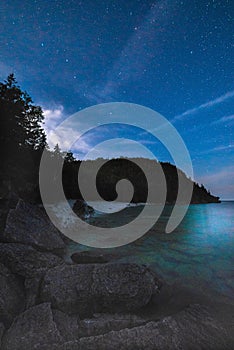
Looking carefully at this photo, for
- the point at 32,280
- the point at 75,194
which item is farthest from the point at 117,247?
the point at 75,194

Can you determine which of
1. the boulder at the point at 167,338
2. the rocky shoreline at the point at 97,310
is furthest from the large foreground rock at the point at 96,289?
the boulder at the point at 167,338

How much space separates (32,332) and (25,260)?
3.10 metres

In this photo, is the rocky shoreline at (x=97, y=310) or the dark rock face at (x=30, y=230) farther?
the dark rock face at (x=30, y=230)

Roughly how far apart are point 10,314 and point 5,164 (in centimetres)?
1732

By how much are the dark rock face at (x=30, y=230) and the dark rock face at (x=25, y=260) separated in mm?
2137

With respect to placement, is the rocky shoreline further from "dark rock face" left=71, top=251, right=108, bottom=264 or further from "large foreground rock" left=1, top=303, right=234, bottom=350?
"dark rock face" left=71, top=251, right=108, bottom=264

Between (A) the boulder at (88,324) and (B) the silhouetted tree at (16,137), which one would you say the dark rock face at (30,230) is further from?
(B) the silhouetted tree at (16,137)

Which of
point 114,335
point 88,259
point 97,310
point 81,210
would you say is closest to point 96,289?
point 97,310

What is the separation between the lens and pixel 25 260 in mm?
6133

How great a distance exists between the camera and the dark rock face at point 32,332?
328 cm

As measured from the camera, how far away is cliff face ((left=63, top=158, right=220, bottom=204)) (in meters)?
34.6

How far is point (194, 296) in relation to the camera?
18.6 feet

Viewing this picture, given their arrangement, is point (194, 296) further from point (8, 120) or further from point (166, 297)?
point (8, 120)

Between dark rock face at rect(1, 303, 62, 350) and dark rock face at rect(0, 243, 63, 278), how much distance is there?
1987mm
